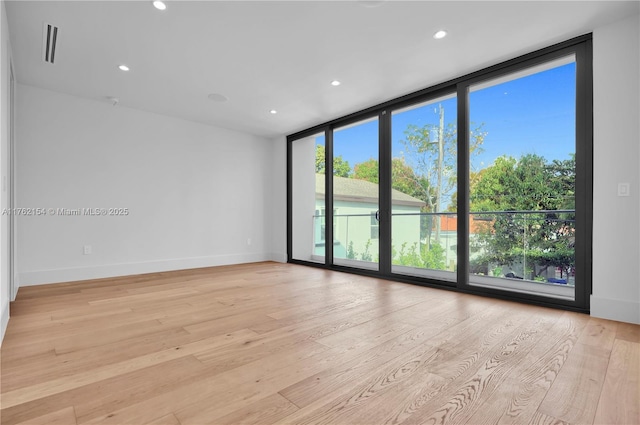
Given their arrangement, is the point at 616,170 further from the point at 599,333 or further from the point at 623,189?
the point at 599,333

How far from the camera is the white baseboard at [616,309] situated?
8.05 feet

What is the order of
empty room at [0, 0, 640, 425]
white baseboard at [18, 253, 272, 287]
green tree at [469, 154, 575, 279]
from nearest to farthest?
empty room at [0, 0, 640, 425] < green tree at [469, 154, 575, 279] < white baseboard at [18, 253, 272, 287]

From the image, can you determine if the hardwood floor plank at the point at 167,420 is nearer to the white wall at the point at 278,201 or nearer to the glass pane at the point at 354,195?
the glass pane at the point at 354,195

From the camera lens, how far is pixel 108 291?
358 cm

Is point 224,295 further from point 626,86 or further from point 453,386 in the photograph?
point 626,86

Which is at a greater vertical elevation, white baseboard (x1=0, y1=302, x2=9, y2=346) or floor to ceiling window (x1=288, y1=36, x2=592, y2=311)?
floor to ceiling window (x1=288, y1=36, x2=592, y2=311)

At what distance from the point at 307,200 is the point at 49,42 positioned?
4.22 meters

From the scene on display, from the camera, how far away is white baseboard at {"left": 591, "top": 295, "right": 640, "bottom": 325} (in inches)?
96.6

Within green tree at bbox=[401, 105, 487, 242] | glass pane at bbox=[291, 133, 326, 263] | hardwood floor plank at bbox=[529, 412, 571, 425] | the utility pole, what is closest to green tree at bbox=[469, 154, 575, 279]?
green tree at bbox=[401, 105, 487, 242]

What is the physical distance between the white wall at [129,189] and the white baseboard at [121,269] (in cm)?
1

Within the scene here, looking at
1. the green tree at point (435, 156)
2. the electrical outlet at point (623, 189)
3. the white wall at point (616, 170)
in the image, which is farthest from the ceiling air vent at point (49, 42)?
the electrical outlet at point (623, 189)

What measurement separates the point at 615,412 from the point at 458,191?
2527mm

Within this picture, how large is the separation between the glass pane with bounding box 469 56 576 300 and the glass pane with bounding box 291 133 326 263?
9.17 ft

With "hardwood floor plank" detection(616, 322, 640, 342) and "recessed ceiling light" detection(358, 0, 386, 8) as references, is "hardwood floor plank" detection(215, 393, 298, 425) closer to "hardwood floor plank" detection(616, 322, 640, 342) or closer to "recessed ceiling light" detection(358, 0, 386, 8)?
"hardwood floor plank" detection(616, 322, 640, 342)
